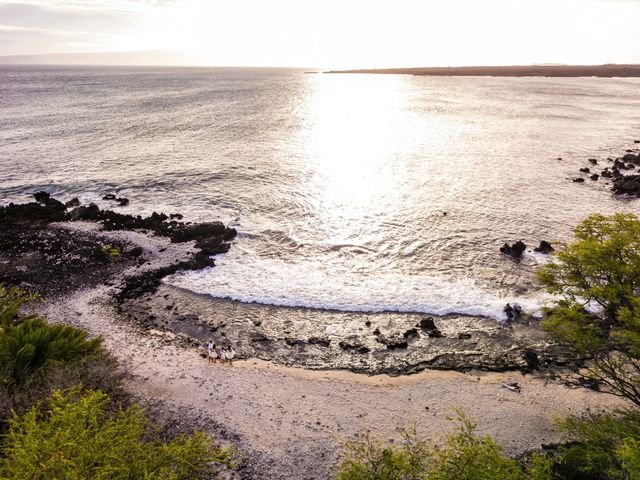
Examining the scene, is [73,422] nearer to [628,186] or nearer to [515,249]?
[515,249]

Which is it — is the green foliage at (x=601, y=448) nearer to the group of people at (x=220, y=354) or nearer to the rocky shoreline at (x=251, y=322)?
the rocky shoreline at (x=251, y=322)

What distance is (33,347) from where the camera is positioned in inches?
514

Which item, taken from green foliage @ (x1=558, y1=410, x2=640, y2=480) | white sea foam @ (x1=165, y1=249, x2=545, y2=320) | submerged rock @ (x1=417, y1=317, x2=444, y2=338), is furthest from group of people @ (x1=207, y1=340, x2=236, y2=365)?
green foliage @ (x1=558, y1=410, x2=640, y2=480)

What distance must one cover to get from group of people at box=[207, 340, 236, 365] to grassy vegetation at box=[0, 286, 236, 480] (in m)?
3.52

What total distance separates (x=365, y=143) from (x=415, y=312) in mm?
44058

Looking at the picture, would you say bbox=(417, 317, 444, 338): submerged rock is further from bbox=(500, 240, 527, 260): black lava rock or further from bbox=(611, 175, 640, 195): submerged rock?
bbox=(611, 175, 640, 195): submerged rock

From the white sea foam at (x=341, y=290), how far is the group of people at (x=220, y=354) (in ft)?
13.0

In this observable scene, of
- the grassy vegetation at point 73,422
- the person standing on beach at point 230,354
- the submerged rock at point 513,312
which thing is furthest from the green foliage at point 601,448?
the person standing on beach at point 230,354

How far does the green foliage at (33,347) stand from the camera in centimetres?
1263

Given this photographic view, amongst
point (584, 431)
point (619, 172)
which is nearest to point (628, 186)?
point (619, 172)

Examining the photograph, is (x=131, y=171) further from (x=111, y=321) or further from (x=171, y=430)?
(x=171, y=430)

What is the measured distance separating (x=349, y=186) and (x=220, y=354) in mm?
26054

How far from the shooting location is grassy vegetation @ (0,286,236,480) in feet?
Result: 24.1

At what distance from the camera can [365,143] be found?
59688 mm
